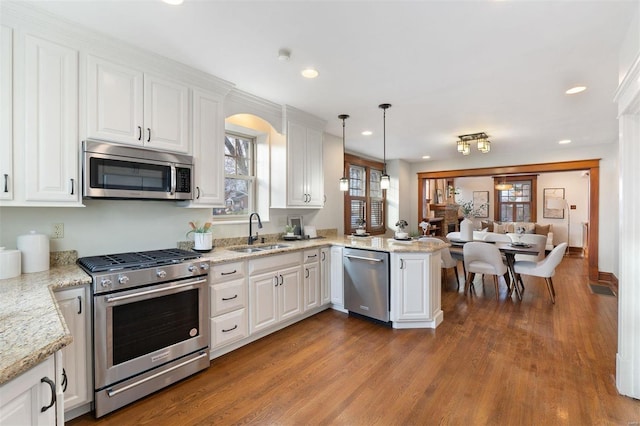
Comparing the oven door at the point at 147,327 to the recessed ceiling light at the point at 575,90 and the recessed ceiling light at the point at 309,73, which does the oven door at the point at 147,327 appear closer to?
the recessed ceiling light at the point at 309,73

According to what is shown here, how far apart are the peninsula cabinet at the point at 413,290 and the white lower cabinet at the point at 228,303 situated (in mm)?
1616

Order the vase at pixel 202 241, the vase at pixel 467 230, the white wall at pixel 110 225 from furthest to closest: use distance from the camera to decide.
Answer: the vase at pixel 467 230
the vase at pixel 202 241
the white wall at pixel 110 225

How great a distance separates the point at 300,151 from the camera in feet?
12.7

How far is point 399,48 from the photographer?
227 centimetres

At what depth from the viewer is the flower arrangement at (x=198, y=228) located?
287 centimetres

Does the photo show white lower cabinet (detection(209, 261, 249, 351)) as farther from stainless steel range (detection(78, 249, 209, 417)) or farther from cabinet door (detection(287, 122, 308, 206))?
cabinet door (detection(287, 122, 308, 206))

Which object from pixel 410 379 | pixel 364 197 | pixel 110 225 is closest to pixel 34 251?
pixel 110 225

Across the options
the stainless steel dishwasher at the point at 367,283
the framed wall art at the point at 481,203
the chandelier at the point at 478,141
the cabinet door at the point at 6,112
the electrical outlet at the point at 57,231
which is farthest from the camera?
the framed wall art at the point at 481,203

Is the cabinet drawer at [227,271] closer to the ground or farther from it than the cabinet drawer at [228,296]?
farther from it

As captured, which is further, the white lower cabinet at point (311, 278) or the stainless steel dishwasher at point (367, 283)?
the white lower cabinet at point (311, 278)

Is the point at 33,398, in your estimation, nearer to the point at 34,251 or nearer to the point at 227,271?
the point at 34,251

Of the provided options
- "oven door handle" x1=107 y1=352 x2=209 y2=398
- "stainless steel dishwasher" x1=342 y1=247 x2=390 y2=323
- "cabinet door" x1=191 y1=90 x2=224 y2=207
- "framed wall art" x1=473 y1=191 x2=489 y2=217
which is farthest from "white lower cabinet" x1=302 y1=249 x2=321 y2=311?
"framed wall art" x1=473 y1=191 x2=489 y2=217

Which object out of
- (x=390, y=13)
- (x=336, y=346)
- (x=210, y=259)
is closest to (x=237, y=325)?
(x=210, y=259)

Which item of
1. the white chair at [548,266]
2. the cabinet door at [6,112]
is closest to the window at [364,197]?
the white chair at [548,266]
